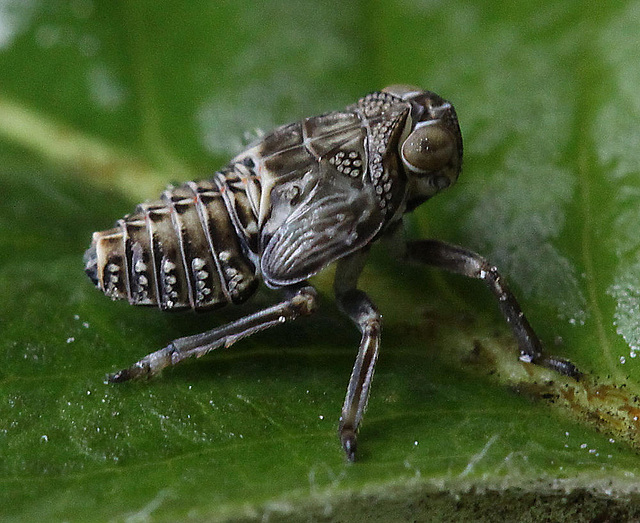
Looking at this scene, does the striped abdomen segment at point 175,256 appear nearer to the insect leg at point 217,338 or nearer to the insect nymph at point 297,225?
the insect nymph at point 297,225

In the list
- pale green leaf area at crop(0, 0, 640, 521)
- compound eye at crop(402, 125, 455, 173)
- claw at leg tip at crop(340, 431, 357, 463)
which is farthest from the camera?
compound eye at crop(402, 125, 455, 173)

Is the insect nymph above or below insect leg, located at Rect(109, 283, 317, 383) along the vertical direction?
above

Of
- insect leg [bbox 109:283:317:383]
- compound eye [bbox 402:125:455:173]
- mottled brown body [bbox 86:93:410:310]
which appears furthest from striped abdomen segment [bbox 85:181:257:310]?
compound eye [bbox 402:125:455:173]

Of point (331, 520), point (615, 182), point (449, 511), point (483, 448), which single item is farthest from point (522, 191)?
point (331, 520)

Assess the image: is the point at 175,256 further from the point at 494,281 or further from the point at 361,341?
the point at 494,281

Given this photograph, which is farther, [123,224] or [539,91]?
[539,91]

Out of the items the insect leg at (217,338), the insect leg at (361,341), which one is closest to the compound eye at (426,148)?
the insect leg at (361,341)

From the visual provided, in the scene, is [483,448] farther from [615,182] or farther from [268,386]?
[615,182]

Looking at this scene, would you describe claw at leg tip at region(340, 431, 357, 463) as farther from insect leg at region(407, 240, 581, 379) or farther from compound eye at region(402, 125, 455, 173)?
compound eye at region(402, 125, 455, 173)
